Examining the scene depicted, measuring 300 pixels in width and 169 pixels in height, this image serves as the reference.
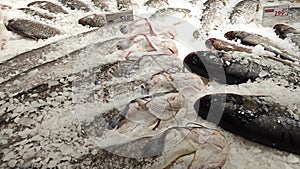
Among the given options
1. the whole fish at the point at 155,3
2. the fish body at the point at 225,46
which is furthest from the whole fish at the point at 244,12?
the whole fish at the point at 155,3

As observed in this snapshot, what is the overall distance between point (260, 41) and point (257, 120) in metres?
0.83

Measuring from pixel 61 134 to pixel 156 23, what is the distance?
1.14 meters

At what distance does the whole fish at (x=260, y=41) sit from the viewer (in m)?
1.92

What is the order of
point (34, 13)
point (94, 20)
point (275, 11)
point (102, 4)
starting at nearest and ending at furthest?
point (275, 11) < point (94, 20) < point (34, 13) < point (102, 4)

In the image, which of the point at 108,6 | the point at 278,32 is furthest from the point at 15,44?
the point at 278,32

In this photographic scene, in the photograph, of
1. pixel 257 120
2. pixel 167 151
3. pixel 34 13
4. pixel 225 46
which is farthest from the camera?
pixel 34 13

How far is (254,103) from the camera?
1.46 metres

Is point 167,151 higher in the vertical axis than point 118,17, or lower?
lower

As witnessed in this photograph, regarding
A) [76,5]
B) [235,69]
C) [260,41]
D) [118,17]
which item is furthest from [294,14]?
[76,5]

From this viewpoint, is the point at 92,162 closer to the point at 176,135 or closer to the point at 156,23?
the point at 176,135

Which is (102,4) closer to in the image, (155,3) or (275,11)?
(155,3)

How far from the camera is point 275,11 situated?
2.30 metres

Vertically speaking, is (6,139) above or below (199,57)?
below

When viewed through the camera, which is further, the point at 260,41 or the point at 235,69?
the point at 260,41
